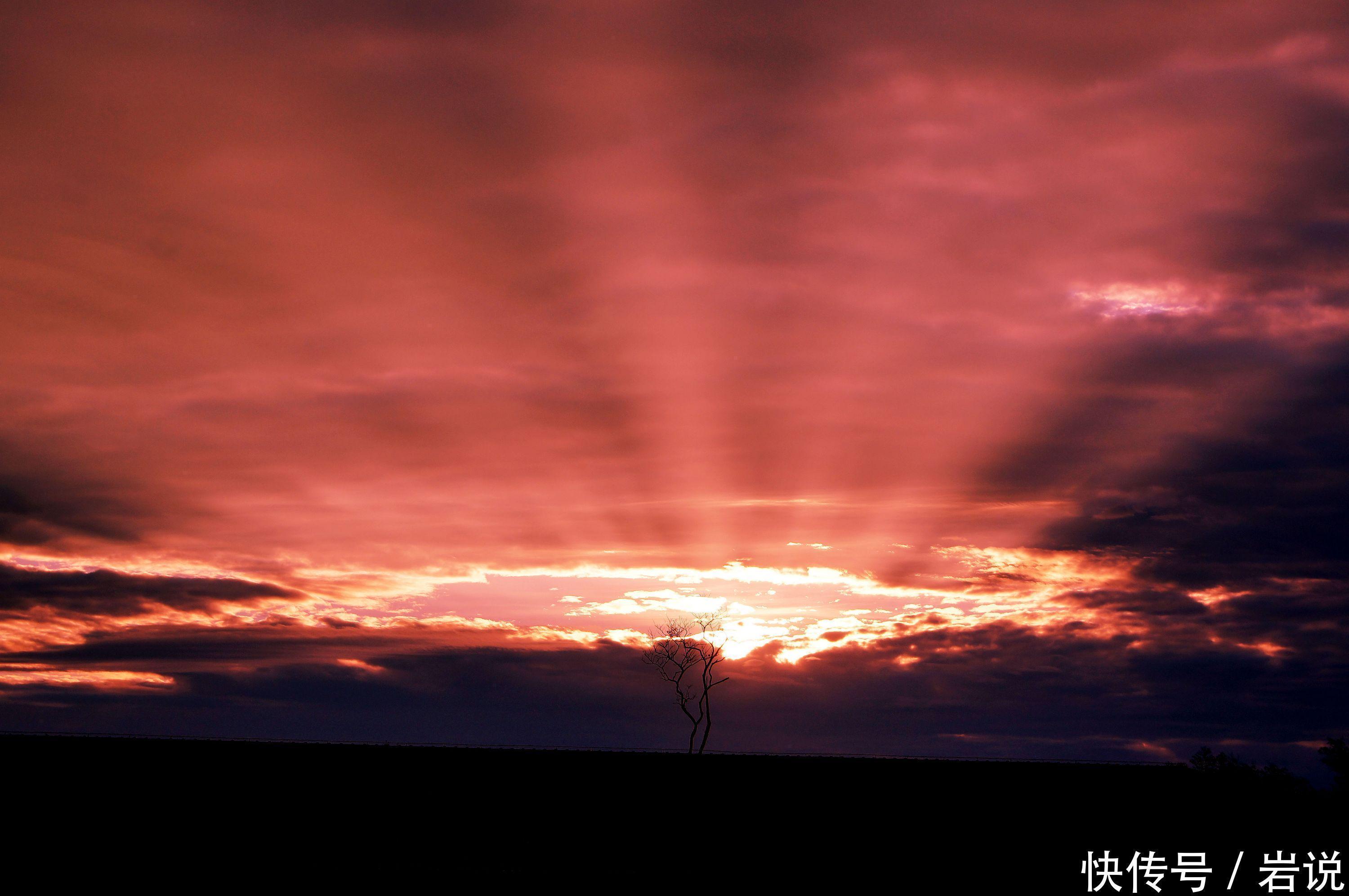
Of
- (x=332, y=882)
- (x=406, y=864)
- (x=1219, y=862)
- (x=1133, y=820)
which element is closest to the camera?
(x=332, y=882)

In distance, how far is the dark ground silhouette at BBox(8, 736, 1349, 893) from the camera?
46.2m

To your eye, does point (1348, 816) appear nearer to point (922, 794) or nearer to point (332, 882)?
point (922, 794)

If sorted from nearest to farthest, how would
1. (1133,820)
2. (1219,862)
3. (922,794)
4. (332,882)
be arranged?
(332,882)
(1219,862)
(1133,820)
(922,794)

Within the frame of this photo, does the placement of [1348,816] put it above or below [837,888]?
above

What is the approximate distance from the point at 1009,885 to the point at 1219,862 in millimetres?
11474

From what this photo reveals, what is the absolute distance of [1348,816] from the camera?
59.6 m

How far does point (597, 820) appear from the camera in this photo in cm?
5316

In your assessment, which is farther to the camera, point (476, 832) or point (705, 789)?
point (705, 789)

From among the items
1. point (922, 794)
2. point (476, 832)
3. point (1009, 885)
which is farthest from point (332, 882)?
point (922, 794)

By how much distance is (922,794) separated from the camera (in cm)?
6222

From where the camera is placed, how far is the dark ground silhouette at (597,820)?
46.2m

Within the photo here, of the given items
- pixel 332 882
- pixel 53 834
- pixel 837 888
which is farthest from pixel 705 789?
pixel 53 834

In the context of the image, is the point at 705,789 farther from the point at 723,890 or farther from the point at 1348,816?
the point at 1348,816

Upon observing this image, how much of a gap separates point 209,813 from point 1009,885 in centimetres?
4053
